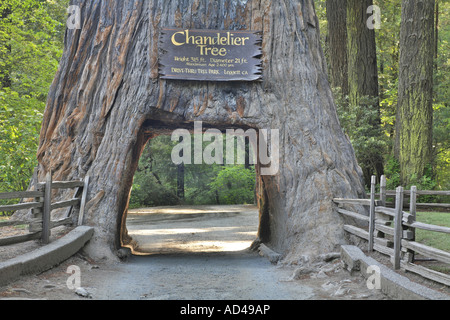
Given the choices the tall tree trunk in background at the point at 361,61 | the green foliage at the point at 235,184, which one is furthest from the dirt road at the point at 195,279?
the green foliage at the point at 235,184

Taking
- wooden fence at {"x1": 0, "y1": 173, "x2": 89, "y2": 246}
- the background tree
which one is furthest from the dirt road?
the background tree

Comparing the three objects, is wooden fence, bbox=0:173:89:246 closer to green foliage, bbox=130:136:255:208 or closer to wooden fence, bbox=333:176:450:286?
wooden fence, bbox=333:176:450:286

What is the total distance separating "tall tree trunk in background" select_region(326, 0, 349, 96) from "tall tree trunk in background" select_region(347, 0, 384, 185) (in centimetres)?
86

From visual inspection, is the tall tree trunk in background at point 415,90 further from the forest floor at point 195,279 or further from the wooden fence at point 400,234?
the wooden fence at point 400,234

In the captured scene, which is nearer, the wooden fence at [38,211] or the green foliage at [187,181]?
the wooden fence at [38,211]

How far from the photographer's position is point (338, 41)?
68.0 feet

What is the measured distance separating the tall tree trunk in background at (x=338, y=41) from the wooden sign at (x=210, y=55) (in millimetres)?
10117

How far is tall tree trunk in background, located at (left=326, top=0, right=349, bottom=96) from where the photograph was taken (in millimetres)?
20453

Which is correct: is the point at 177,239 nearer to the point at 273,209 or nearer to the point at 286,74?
the point at 273,209

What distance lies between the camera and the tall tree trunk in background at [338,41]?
20.5 m

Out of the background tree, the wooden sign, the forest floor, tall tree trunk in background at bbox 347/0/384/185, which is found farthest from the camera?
tall tree trunk in background at bbox 347/0/384/185

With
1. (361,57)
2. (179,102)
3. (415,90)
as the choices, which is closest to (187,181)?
(361,57)

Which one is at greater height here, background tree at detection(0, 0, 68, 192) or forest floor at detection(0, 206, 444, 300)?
background tree at detection(0, 0, 68, 192)

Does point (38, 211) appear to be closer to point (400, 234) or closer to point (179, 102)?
point (179, 102)
